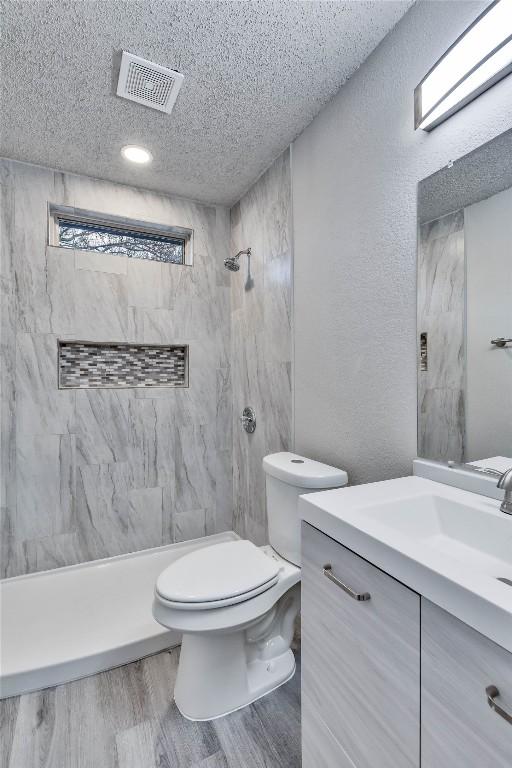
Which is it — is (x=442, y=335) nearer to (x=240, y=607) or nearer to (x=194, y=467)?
(x=240, y=607)

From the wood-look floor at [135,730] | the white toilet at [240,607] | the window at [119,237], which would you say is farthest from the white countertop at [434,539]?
the window at [119,237]

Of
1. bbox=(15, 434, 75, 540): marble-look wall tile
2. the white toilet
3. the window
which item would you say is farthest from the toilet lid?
the window

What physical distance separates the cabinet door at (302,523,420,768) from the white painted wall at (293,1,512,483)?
561mm

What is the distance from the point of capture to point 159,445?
237 centimetres

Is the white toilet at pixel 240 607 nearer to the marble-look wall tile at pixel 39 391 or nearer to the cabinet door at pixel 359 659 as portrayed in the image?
the cabinet door at pixel 359 659

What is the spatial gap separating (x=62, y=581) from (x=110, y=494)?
509 mm

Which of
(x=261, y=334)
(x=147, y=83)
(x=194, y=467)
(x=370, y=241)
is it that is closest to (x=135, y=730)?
(x=194, y=467)

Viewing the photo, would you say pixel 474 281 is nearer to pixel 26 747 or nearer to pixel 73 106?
pixel 73 106

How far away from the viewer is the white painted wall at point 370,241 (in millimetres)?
1128

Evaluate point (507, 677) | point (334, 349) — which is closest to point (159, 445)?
point (334, 349)

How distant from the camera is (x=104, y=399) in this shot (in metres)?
2.22

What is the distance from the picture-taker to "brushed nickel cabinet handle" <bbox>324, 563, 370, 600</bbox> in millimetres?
715

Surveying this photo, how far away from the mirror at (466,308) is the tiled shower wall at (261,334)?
31.6 inches

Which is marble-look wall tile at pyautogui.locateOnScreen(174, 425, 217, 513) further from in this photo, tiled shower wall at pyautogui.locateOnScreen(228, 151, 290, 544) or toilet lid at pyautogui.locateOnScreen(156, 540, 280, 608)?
toilet lid at pyautogui.locateOnScreen(156, 540, 280, 608)
